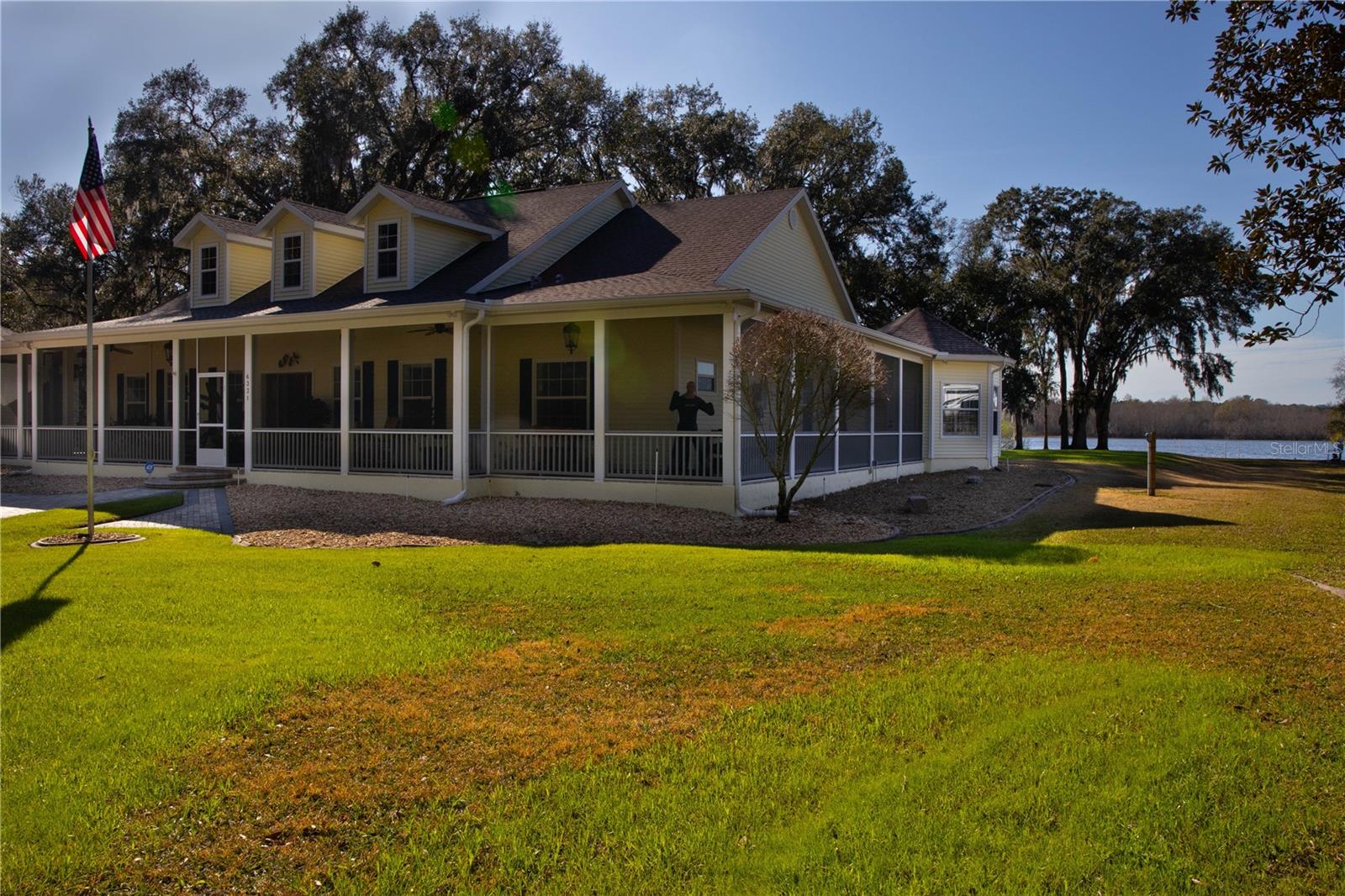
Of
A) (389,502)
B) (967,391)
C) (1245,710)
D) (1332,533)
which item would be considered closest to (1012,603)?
(1245,710)

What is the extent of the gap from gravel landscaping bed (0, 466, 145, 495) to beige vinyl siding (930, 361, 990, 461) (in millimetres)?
19325

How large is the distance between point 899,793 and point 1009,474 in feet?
71.6

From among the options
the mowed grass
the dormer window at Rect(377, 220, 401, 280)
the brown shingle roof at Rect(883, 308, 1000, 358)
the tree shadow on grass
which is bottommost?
the mowed grass

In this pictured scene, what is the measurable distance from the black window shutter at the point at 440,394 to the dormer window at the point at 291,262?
4.25 metres

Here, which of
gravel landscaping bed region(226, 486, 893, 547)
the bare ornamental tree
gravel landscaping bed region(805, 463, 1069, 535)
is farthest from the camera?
gravel landscaping bed region(805, 463, 1069, 535)

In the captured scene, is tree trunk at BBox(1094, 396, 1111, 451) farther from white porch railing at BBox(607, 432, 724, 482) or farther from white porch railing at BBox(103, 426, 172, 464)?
white porch railing at BBox(103, 426, 172, 464)

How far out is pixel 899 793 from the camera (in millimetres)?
4070

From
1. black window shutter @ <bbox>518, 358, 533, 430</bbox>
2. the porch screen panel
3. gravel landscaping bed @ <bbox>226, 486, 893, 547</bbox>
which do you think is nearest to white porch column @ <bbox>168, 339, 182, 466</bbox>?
gravel landscaping bed @ <bbox>226, 486, 893, 547</bbox>

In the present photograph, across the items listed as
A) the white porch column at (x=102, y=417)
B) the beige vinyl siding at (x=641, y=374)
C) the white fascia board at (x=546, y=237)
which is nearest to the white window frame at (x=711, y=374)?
the beige vinyl siding at (x=641, y=374)

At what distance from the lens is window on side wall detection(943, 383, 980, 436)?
25.9m

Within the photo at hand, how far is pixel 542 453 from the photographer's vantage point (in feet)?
54.2

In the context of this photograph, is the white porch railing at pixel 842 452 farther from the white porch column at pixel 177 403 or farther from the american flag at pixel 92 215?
the white porch column at pixel 177 403

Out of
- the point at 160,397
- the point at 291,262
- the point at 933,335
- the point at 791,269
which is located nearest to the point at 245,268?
the point at 291,262

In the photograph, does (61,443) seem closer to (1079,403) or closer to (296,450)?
(296,450)
